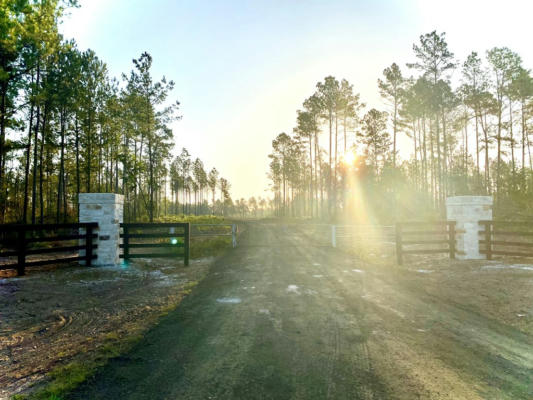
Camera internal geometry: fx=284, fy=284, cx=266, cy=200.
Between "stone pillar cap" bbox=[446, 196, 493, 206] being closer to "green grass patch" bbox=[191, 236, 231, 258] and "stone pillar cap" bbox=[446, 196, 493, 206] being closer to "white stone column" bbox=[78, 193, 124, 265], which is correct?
"green grass patch" bbox=[191, 236, 231, 258]

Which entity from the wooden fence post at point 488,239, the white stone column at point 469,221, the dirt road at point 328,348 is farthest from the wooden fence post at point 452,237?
the dirt road at point 328,348

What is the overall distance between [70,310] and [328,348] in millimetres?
5228

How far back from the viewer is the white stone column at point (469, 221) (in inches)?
437

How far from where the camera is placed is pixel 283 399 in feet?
8.79

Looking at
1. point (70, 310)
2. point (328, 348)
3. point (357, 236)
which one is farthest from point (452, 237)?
point (70, 310)

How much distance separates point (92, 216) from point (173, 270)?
12.1 feet

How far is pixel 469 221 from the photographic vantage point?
1117 centimetres

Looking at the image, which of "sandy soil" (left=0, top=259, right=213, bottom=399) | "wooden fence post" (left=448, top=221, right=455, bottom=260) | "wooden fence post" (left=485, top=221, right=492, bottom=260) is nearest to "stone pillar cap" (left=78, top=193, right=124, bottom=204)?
"sandy soil" (left=0, top=259, right=213, bottom=399)

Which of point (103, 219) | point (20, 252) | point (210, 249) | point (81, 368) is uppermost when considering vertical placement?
point (103, 219)

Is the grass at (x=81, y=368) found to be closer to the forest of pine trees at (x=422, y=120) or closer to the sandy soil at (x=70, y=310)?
the sandy soil at (x=70, y=310)

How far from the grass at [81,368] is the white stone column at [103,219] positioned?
6884mm

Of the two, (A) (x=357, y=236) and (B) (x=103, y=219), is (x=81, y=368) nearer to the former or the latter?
(B) (x=103, y=219)

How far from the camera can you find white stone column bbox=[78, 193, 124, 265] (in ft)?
34.3

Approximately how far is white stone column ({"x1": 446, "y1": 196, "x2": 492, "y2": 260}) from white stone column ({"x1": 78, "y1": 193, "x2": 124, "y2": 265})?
13.3 meters
